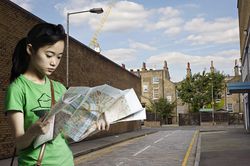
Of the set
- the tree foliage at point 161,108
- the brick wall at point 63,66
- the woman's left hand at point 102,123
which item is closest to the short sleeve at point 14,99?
the woman's left hand at point 102,123

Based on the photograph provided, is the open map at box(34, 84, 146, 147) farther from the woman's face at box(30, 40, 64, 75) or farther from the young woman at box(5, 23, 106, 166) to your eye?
the woman's face at box(30, 40, 64, 75)

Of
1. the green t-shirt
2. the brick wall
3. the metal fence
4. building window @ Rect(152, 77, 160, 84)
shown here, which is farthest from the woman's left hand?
building window @ Rect(152, 77, 160, 84)

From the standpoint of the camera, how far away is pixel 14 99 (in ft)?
7.33

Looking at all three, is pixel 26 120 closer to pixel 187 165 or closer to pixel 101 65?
pixel 187 165

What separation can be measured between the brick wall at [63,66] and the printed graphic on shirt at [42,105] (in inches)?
536

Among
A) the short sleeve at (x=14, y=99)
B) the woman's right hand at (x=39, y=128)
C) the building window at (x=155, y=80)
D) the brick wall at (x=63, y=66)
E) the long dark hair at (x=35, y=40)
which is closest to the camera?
the woman's right hand at (x=39, y=128)

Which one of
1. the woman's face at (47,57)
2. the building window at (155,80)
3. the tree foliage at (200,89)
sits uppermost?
the building window at (155,80)

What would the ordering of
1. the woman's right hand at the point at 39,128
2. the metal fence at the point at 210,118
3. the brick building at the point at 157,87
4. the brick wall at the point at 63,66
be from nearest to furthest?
1. the woman's right hand at the point at 39,128
2. the brick wall at the point at 63,66
3. the metal fence at the point at 210,118
4. the brick building at the point at 157,87

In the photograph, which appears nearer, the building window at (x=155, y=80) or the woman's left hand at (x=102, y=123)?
the woman's left hand at (x=102, y=123)

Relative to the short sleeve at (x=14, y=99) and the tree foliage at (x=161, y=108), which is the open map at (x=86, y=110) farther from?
the tree foliage at (x=161, y=108)

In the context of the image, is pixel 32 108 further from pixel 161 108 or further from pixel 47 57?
pixel 161 108

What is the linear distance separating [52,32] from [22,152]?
701 mm

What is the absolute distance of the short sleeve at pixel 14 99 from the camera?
87.0 inches

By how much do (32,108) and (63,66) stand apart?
2177cm
